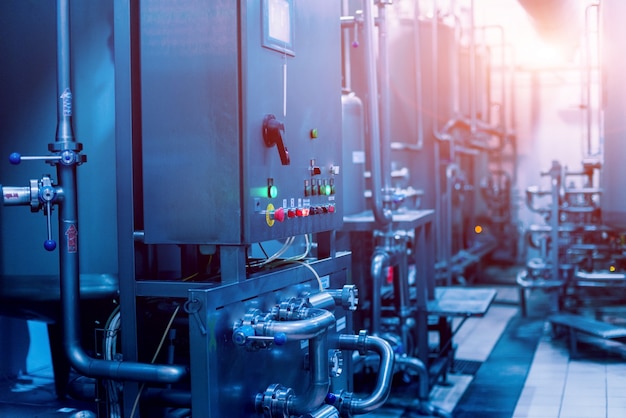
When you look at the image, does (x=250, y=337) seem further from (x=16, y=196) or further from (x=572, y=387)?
(x=572, y=387)

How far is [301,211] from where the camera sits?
6.87ft

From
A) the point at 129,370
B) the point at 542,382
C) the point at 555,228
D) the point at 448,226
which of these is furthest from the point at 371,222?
the point at 448,226

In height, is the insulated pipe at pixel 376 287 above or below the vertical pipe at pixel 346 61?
below

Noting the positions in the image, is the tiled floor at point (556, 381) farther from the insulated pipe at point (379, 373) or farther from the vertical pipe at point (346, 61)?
the vertical pipe at point (346, 61)

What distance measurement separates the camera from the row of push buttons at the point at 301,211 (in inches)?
75.3

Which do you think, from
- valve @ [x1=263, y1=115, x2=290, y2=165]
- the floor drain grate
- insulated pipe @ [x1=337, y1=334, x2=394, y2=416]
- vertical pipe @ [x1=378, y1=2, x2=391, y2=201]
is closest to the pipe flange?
insulated pipe @ [x1=337, y1=334, x2=394, y2=416]

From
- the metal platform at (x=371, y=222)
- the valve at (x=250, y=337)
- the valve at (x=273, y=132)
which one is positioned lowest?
the valve at (x=250, y=337)

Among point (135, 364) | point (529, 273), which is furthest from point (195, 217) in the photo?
point (529, 273)

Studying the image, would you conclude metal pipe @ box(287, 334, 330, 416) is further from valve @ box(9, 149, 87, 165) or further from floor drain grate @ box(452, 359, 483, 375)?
floor drain grate @ box(452, 359, 483, 375)

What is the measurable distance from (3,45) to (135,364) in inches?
38.2

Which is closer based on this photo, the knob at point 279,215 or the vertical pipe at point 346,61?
the knob at point 279,215

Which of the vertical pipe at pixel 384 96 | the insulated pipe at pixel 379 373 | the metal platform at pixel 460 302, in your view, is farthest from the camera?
the metal platform at pixel 460 302

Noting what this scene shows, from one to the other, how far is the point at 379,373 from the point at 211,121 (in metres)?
1.03

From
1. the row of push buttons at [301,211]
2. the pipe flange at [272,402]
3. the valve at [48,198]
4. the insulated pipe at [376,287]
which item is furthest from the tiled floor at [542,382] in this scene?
the row of push buttons at [301,211]
